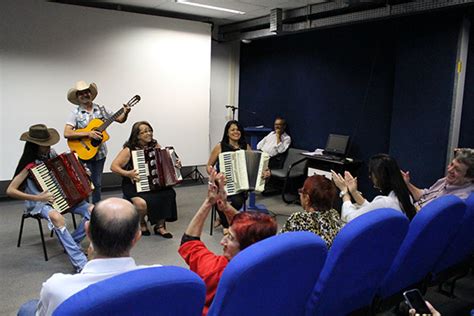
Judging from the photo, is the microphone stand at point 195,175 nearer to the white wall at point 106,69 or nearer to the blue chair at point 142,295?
the white wall at point 106,69

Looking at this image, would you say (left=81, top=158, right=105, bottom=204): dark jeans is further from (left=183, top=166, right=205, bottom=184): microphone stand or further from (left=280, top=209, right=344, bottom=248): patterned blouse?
(left=280, top=209, right=344, bottom=248): patterned blouse

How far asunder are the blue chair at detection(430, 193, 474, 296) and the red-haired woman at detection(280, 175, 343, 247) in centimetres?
70

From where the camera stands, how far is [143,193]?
156 inches

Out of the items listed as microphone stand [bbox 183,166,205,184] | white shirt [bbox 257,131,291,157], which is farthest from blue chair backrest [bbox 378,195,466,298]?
microphone stand [bbox 183,166,205,184]

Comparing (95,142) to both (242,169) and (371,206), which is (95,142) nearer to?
(242,169)

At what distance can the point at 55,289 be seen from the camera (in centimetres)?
126

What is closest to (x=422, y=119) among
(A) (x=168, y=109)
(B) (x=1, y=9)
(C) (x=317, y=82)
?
(C) (x=317, y=82)

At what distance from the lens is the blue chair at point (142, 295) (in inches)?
37.6

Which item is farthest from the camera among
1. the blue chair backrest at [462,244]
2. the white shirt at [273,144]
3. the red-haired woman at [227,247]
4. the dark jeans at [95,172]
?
the white shirt at [273,144]

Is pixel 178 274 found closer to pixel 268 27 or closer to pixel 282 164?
pixel 282 164

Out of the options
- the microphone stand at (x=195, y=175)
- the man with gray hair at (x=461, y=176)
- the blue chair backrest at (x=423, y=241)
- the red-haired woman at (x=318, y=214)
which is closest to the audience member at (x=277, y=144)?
the microphone stand at (x=195, y=175)

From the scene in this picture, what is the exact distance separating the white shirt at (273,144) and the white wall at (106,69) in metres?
0.93

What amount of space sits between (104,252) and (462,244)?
6.71 ft

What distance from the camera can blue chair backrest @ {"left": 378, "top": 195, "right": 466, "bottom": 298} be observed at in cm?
Result: 195
